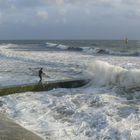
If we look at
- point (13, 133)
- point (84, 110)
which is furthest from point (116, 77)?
point (13, 133)

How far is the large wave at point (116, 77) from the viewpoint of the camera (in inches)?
723

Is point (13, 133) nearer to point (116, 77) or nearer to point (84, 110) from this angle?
point (84, 110)

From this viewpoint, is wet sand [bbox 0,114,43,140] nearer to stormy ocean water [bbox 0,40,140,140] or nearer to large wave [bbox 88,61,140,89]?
stormy ocean water [bbox 0,40,140,140]

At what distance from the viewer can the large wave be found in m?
18.4

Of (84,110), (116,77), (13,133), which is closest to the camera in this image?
(13,133)

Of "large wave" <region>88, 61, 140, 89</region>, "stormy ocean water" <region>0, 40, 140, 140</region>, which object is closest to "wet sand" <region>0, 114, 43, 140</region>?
"stormy ocean water" <region>0, 40, 140, 140</region>

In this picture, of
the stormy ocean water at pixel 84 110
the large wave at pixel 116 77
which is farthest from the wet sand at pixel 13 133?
the large wave at pixel 116 77

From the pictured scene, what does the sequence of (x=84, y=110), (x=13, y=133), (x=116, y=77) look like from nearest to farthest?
(x=13, y=133)
(x=84, y=110)
(x=116, y=77)

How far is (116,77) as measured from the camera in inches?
767

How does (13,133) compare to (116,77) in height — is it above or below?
above

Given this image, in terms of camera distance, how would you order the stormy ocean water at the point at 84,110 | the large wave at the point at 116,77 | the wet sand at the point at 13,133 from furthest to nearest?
the large wave at the point at 116,77, the stormy ocean water at the point at 84,110, the wet sand at the point at 13,133

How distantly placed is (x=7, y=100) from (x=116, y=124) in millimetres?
5410

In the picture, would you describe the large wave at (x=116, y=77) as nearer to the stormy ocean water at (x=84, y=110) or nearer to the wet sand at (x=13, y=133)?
the stormy ocean water at (x=84, y=110)

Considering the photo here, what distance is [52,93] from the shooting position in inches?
631
